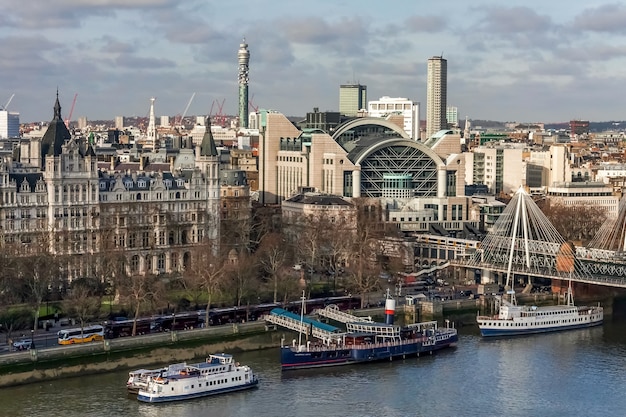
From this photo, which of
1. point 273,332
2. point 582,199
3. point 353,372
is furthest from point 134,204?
point 582,199

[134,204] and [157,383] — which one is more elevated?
[134,204]

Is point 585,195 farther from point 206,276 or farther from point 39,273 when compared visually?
point 39,273

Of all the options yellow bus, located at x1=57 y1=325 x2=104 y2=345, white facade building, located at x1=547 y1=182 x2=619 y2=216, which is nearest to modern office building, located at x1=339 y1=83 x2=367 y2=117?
white facade building, located at x1=547 y1=182 x2=619 y2=216

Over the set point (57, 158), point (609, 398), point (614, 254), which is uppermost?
point (57, 158)

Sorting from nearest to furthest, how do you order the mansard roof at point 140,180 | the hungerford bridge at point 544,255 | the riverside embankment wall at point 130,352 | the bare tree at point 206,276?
the riverside embankment wall at point 130,352
the bare tree at point 206,276
the hungerford bridge at point 544,255
the mansard roof at point 140,180

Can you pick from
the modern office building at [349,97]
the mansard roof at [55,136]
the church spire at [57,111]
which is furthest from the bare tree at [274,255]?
the modern office building at [349,97]

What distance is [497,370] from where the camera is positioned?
53.2 metres

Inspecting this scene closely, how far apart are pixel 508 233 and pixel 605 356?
2656cm

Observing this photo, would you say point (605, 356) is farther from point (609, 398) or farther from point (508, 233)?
point (508, 233)

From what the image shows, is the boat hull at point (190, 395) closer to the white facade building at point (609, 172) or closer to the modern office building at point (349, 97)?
the white facade building at point (609, 172)

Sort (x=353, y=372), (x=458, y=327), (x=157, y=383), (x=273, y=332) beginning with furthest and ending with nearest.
Result: (x=458, y=327) → (x=273, y=332) → (x=353, y=372) → (x=157, y=383)

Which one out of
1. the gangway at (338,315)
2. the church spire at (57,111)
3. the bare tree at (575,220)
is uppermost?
the church spire at (57,111)

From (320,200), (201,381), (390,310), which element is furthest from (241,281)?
(320,200)

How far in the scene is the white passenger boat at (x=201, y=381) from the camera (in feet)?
155
